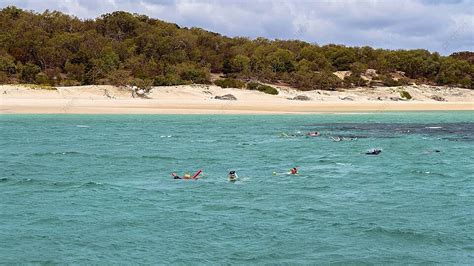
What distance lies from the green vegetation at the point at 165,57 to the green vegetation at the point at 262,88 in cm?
183

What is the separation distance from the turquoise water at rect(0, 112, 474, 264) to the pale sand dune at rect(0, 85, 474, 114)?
31291 millimetres

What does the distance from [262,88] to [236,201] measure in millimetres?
74788

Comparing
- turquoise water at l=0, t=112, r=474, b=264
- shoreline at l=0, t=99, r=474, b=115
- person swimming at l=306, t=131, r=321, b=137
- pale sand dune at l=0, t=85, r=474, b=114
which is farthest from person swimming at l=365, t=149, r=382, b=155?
pale sand dune at l=0, t=85, r=474, b=114

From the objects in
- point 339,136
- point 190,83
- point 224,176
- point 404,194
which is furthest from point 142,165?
point 190,83

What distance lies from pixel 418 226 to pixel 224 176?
11.5 m

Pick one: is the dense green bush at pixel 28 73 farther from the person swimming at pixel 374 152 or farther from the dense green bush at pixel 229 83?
the person swimming at pixel 374 152

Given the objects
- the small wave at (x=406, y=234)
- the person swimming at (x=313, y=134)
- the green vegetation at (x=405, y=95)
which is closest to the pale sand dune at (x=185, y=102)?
the green vegetation at (x=405, y=95)

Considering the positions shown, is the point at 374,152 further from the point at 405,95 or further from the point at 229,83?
the point at 405,95

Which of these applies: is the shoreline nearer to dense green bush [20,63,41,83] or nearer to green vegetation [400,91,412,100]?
green vegetation [400,91,412,100]

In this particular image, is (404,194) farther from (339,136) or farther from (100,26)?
(100,26)

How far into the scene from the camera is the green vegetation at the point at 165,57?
101 m

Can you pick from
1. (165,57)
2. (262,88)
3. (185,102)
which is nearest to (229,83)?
(262,88)

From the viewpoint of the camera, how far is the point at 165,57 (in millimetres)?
114625

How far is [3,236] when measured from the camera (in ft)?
60.6
